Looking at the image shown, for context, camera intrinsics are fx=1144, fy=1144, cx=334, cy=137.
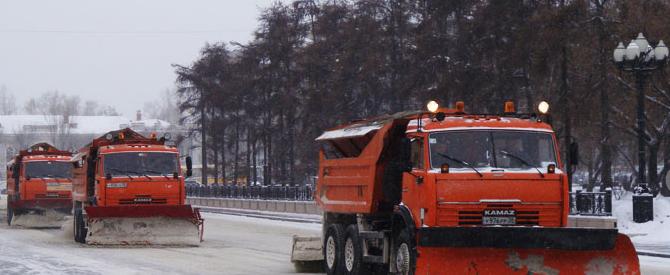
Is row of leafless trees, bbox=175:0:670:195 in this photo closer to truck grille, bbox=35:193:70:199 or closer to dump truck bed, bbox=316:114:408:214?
truck grille, bbox=35:193:70:199

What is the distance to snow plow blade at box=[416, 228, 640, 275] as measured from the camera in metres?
14.8

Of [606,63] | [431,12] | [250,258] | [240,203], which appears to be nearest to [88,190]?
[250,258]

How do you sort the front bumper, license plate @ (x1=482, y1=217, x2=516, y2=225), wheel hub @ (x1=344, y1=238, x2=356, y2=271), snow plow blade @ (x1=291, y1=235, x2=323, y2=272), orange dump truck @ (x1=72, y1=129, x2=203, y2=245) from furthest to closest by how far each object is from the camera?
orange dump truck @ (x1=72, y1=129, x2=203, y2=245), snow plow blade @ (x1=291, y1=235, x2=323, y2=272), wheel hub @ (x1=344, y1=238, x2=356, y2=271), license plate @ (x1=482, y1=217, x2=516, y2=225), the front bumper

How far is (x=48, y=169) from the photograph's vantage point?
130 ft

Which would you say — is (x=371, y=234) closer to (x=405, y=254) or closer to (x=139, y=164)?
(x=405, y=254)

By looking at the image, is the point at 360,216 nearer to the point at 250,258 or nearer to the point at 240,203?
the point at 250,258

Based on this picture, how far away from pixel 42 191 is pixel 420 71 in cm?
1884

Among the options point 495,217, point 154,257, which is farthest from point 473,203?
point 154,257

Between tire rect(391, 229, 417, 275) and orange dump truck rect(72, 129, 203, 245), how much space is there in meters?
11.5

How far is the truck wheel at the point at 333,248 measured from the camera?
18.3 meters

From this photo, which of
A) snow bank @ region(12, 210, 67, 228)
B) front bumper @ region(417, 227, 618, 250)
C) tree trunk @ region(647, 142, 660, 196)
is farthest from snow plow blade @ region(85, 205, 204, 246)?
tree trunk @ region(647, 142, 660, 196)

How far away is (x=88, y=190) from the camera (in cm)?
2970

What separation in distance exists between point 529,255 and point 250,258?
30.8 feet

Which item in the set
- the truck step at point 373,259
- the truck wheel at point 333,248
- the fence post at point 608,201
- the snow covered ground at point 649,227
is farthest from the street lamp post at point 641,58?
the truck step at point 373,259
